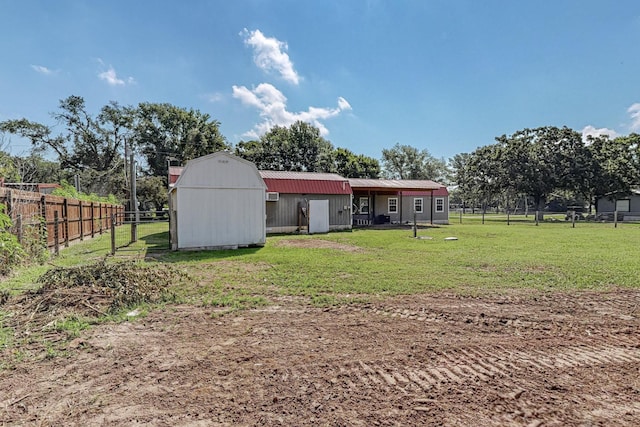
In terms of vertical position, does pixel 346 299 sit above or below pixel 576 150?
below

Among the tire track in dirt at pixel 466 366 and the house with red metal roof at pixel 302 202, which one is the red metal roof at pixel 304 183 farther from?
the tire track in dirt at pixel 466 366

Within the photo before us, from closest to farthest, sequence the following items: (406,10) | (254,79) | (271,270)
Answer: (271,270) → (406,10) → (254,79)

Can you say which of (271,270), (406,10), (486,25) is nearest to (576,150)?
(486,25)

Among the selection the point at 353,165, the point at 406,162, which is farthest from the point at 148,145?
the point at 406,162

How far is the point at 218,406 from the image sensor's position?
226cm

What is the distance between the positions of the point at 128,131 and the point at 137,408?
4244 centimetres

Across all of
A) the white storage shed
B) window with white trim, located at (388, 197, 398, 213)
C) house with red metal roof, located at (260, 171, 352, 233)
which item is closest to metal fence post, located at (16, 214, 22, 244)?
the white storage shed

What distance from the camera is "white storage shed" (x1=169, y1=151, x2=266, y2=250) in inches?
405

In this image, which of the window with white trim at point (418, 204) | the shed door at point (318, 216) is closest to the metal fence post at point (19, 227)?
the shed door at point (318, 216)

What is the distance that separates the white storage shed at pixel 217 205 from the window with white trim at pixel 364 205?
1270 cm

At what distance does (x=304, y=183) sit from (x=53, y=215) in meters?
10.8

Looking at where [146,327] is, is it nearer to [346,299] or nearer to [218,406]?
[218,406]

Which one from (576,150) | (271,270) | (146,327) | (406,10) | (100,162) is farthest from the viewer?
(100,162)

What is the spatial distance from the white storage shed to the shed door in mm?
5611
